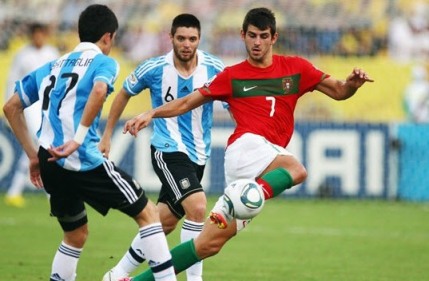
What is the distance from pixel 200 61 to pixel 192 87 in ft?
0.96

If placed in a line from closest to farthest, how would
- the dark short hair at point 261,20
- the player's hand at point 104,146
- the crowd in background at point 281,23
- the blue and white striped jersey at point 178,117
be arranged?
the dark short hair at point 261,20, the player's hand at point 104,146, the blue and white striped jersey at point 178,117, the crowd in background at point 281,23

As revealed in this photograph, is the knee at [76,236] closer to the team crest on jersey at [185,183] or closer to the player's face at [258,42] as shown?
the team crest on jersey at [185,183]

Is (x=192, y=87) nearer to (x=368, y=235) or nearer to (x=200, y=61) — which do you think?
(x=200, y=61)

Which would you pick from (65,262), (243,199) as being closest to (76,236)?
(65,262)

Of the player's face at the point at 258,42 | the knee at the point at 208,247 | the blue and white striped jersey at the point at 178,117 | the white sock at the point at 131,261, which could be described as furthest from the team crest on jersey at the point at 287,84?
the white sock at the point at 131,261

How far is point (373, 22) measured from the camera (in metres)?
22.1

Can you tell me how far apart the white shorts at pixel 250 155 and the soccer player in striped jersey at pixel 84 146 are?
843mm

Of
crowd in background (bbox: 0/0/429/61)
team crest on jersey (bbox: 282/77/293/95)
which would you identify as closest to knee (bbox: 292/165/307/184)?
team crest on jersey (bbox: 282/77/293/95)

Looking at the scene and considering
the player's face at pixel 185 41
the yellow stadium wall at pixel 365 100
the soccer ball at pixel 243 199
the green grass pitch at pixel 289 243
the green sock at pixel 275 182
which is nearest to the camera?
the soccer ball at pixel 243 199

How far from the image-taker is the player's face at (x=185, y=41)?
9.66 meters

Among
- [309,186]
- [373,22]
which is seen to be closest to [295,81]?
[309,186]

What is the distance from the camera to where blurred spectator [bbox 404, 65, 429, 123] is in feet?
66.1

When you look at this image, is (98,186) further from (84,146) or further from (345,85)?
(345,85)

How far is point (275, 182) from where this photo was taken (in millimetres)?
8289
